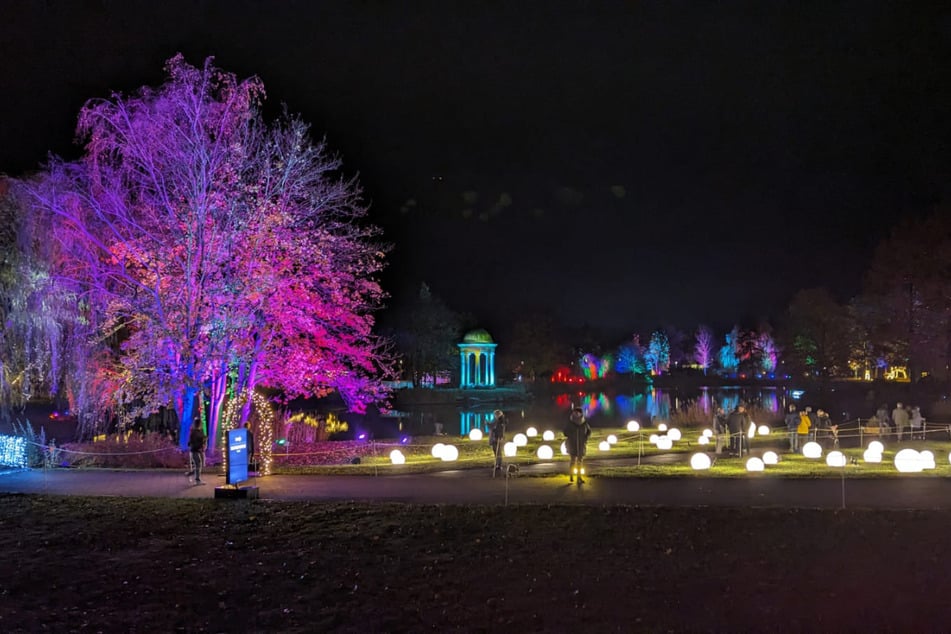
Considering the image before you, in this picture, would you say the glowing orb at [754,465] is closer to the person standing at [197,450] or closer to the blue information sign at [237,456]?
the blue information sign at [237,456]

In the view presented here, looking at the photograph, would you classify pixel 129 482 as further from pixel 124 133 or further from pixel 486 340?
pixel 486 340

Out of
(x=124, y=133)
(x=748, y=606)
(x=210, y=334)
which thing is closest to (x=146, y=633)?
(x=748, y=606)

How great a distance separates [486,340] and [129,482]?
67.1 metres

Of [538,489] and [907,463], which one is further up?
[907,463]

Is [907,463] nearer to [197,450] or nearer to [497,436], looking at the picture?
[497,436]

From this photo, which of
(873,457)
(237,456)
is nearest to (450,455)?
(237,456)

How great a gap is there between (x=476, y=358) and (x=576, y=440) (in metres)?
67.3

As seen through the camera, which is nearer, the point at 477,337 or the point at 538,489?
the point at 538,489

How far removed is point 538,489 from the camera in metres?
14.9

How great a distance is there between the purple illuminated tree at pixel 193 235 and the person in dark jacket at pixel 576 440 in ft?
32.7

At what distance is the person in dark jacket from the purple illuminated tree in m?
9.96

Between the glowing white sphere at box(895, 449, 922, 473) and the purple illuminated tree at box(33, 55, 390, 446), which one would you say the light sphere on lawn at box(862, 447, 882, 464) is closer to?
the glowing white sphere at box(895, 449, 922, 473)

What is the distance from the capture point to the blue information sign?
47.7 feet

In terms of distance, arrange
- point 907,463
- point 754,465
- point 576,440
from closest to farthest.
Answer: point 576,440 < point 907,463 < point 754,465
